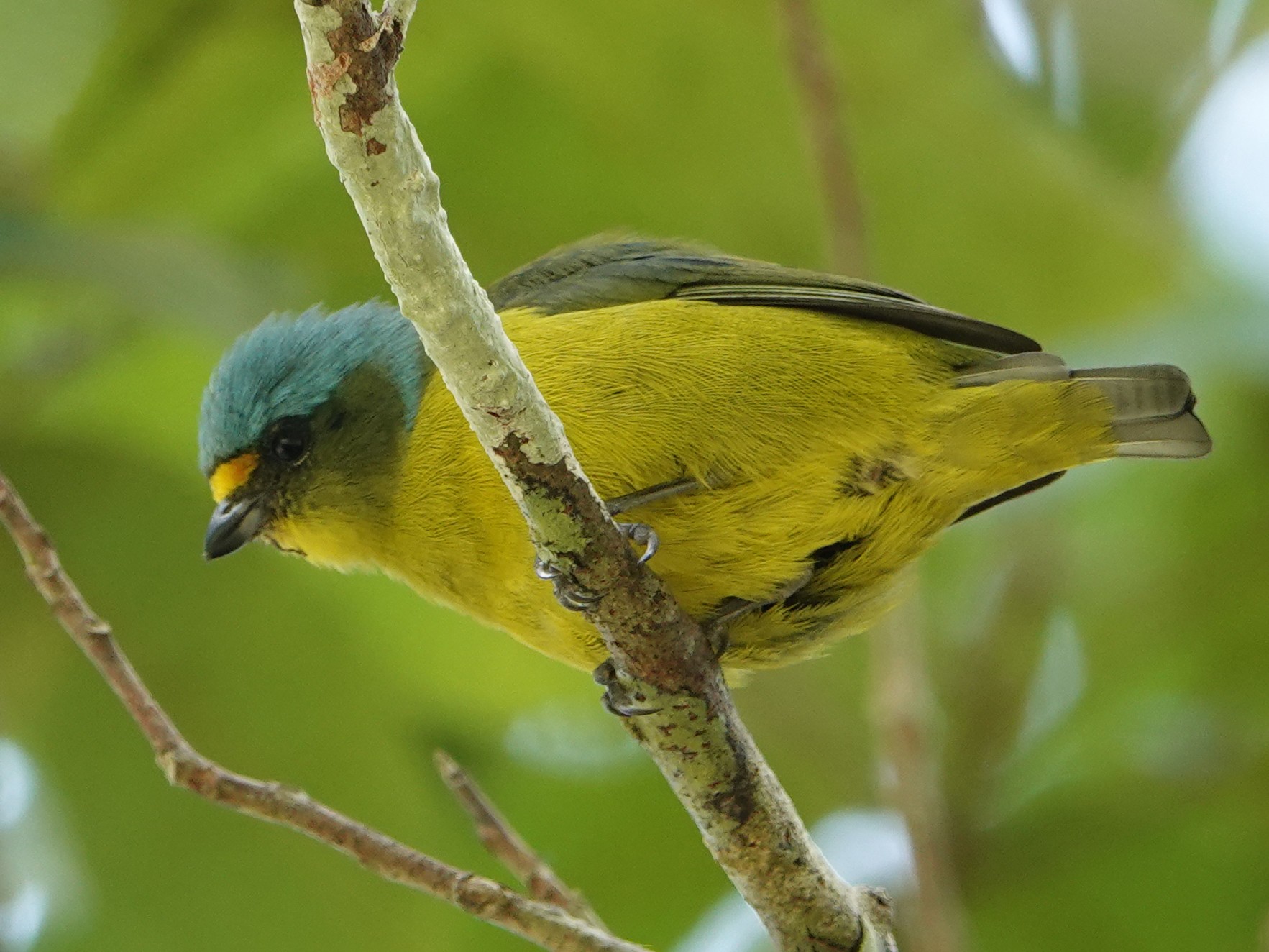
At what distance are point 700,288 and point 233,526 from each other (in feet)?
3.35

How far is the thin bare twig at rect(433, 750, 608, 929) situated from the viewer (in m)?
2.71

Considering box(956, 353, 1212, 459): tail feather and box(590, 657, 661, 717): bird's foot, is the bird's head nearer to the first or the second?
box(590, 657, 661, 717): bird's foot

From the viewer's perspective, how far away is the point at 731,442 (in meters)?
2.80

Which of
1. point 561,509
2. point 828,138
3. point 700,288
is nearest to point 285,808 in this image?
point 561,509

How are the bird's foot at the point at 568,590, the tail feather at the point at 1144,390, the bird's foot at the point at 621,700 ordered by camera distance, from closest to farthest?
the bird's foot at the point at 568,590
the bird's foot at the point at 621,700
the tail feather at the point at 1144,390

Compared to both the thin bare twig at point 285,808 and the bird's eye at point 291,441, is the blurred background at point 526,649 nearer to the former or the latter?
the bird's eye at point 291,441

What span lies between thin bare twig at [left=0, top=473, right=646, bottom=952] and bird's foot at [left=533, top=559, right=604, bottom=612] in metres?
0.41

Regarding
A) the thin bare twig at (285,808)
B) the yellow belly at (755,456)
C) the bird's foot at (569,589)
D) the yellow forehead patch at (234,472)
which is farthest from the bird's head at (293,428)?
the bird's foot at (569,589)

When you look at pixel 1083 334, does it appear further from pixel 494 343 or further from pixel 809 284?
pixel 494 343

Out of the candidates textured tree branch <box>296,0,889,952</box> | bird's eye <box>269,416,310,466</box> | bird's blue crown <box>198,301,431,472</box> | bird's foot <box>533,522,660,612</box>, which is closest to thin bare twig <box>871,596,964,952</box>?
textured tree branch <box>296,0,889,952</box>

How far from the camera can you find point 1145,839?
13.5 ft

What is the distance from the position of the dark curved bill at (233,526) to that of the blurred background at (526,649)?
1.10 ft

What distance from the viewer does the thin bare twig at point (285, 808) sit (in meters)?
2.33

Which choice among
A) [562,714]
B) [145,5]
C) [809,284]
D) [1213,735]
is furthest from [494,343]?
[1213,735]
